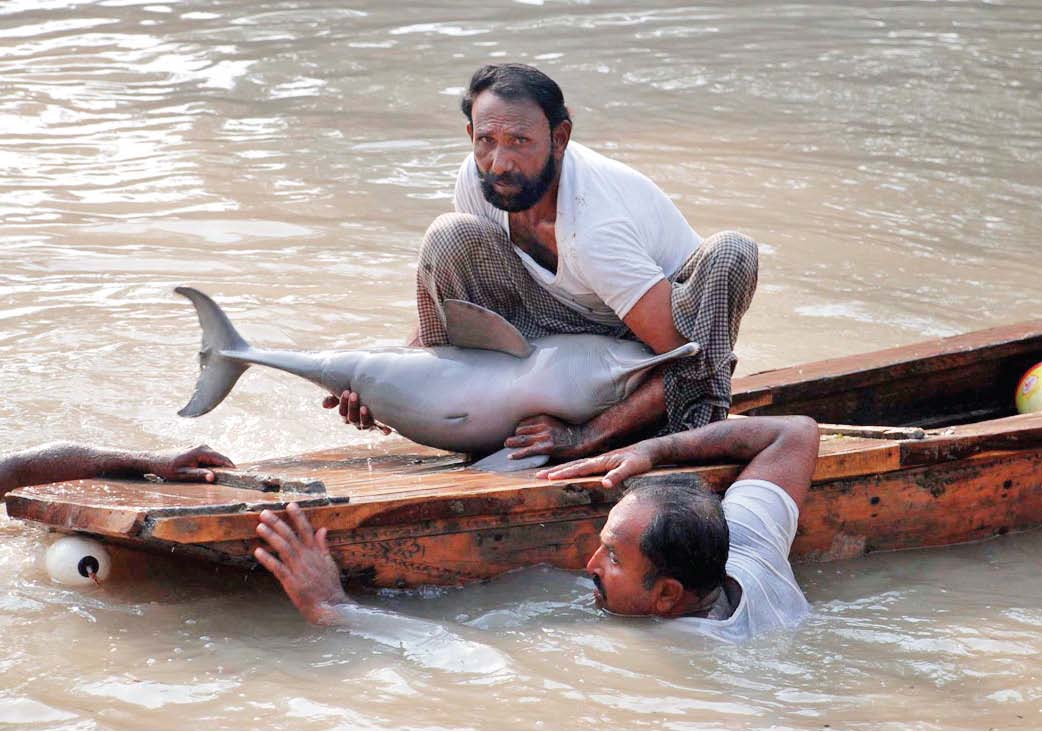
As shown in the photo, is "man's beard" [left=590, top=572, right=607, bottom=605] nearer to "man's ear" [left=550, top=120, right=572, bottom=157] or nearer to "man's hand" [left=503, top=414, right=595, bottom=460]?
"man's hand" [left=503, top=414, right=595, bottom=460]

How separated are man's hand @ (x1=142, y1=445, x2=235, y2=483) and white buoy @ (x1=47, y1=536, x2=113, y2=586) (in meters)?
0.29

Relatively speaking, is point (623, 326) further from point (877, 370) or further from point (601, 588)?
point (877, 370)

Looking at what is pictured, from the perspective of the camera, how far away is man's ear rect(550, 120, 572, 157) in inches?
190

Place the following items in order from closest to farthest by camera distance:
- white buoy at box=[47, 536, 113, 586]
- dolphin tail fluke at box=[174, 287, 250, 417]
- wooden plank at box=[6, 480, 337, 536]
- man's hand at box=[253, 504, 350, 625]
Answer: wooden plank at box=[6, 480, 337, 536] → man's hand at box=[253, 504, 350, 625] → white buoy at box=[47, 536, 113, 586] → dolphin tail fluke at box=[174, 287, 250, 417]

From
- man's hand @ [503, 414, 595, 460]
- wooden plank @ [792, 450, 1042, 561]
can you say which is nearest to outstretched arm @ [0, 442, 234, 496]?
man's hand @ [503, 414, 595, 460]

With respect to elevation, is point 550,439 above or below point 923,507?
above

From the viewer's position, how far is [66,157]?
10.0m

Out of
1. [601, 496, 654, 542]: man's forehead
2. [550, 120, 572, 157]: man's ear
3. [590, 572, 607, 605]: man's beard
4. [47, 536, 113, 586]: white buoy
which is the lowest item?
[590, 572, 607, 605]: man's beard

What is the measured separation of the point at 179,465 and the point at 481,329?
3.58 feet

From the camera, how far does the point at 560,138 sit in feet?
15.9

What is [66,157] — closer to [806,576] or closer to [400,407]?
[400,407]

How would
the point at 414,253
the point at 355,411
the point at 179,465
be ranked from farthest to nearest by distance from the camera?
1. the point at 414,253
2. the point at 355,411
3. the point at 179,465

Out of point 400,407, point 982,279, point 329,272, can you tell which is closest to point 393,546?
point 400,407

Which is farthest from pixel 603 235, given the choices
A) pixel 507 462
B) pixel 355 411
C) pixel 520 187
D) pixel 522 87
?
pixel 355 411
